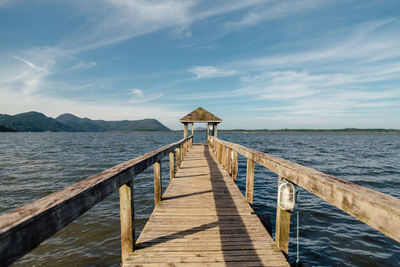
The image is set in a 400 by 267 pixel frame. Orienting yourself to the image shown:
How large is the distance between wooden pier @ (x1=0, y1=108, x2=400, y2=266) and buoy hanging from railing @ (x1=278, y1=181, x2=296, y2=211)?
0.12 m

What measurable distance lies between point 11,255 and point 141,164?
2095mm

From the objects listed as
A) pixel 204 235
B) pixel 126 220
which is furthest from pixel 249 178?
pixel 126 220

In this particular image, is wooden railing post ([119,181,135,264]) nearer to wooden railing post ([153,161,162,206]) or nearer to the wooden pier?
the wooden pier

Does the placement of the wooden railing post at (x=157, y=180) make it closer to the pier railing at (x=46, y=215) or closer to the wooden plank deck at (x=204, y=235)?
the wooden plank deck at (x=204, y=235)

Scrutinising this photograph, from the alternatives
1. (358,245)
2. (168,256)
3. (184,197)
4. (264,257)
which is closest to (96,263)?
(184,197)

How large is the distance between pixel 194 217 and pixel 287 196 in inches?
77.6

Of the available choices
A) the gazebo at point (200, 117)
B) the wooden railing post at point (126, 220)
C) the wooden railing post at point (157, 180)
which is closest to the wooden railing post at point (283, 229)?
the wooden railing post at point (126, 220)

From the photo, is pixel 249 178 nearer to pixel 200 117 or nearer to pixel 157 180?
pixel 157 180

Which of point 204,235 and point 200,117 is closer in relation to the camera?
point 204,235

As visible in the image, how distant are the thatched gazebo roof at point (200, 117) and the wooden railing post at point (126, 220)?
14.1 meters

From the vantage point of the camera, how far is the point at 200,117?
16922mm

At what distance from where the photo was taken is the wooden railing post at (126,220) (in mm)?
2586

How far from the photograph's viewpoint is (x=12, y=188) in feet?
32.1

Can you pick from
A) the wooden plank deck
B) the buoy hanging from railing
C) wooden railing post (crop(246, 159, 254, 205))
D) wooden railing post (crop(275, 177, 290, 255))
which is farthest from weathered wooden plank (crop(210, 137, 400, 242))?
wooden railing post (crop(246, 159, 254, 205))
